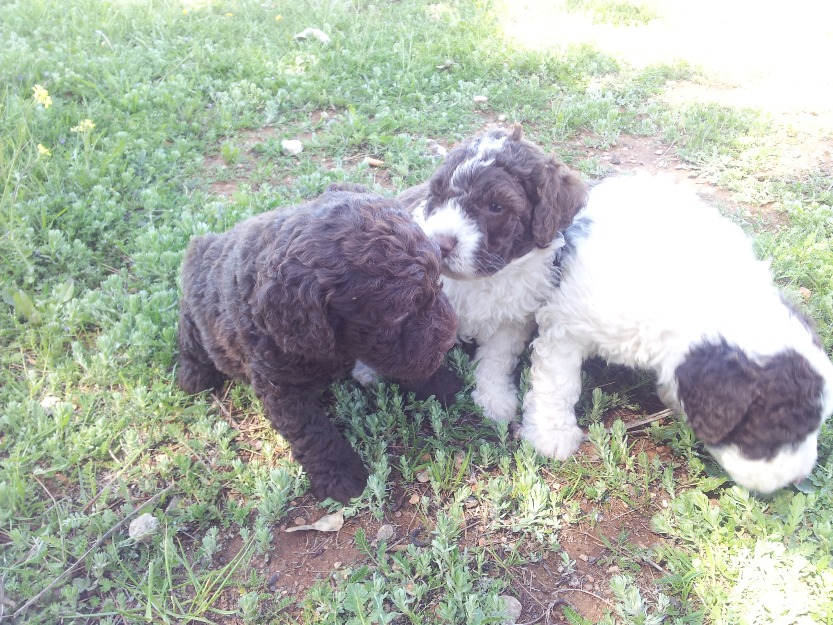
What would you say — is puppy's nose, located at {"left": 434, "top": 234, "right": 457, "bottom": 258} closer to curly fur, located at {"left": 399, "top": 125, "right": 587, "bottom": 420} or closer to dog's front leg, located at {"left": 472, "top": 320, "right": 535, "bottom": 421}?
curly fur, located at {"left": 399, "top": 125, "right": 587, "bottom": 420}

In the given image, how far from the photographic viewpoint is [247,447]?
3402 millimetres

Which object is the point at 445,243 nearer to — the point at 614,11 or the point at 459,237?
the point at 459,237

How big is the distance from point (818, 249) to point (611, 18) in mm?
5039

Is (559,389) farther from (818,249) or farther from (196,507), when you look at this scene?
(818,249)

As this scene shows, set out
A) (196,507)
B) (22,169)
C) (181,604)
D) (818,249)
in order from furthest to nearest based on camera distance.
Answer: (22,169), (818,249), (196,507), (181,604)

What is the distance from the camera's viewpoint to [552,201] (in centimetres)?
309

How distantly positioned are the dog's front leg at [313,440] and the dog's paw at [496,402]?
79 cm

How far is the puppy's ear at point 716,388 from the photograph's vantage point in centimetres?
245

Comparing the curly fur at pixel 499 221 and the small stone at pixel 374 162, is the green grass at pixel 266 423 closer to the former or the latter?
the small stone at pixel 374 162

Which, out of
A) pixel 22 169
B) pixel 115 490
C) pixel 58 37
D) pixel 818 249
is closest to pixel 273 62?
pixel 58 37

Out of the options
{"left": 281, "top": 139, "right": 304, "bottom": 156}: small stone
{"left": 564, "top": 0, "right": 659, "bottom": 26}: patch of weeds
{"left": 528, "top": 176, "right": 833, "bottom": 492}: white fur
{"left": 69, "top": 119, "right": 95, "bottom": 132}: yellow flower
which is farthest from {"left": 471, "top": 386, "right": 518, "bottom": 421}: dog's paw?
{"left": 564, "top": 0, "right": 659, "bottom": 26}: patch of weeds

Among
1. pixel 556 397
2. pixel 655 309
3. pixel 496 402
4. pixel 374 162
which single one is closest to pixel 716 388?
pixel 655 309

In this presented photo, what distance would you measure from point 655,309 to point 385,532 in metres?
1.61

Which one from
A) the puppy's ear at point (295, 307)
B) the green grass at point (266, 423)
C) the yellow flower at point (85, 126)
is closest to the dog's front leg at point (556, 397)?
the green grass at point (266, 423)
